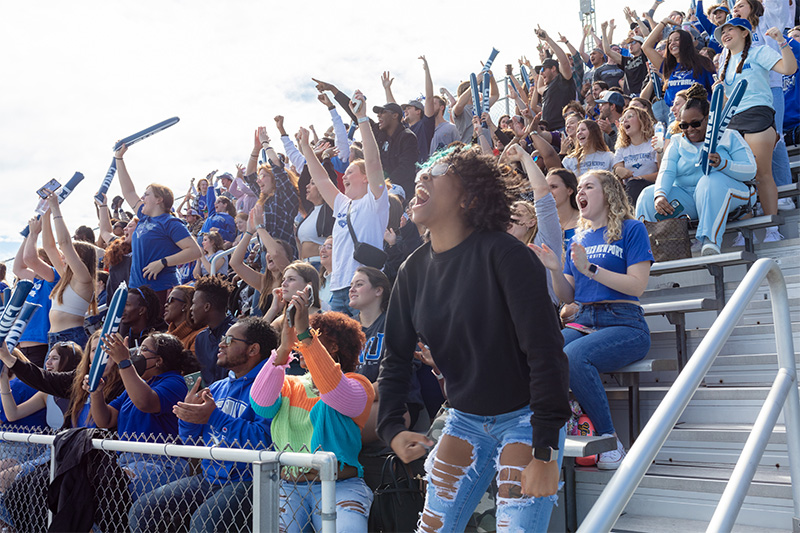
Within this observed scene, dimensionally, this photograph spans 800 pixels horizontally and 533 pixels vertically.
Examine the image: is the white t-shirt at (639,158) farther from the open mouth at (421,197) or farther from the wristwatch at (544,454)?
the wristwatch at (544,454)

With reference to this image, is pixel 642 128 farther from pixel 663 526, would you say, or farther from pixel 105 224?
pixel 105 224

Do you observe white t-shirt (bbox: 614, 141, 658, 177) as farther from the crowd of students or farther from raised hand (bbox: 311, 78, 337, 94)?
raised hand (bbox: 311, 78, 337, 94)

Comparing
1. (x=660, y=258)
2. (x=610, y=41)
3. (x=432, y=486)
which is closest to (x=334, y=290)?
(x=660, y=258)

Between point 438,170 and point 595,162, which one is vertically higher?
point 438,170

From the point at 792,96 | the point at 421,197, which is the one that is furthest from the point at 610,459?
the point at 792,96

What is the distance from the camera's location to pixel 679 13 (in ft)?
36.7

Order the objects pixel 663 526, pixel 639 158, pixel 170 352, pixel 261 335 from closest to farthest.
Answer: pixel 663 526, pixel 261 335, pixel 170 352, pixel 639 158

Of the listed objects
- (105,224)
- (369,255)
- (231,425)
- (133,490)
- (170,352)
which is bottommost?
(133,490)

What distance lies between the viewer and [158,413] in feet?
15.2

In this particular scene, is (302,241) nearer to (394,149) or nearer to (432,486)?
(394,149)

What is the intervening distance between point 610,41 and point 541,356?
11.0 meters

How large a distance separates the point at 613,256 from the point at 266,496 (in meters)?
2.44

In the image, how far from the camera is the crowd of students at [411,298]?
2.25m

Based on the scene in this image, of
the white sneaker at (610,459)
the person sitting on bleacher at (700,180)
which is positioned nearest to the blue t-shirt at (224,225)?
the person sitting on bleacher at (700,180)
